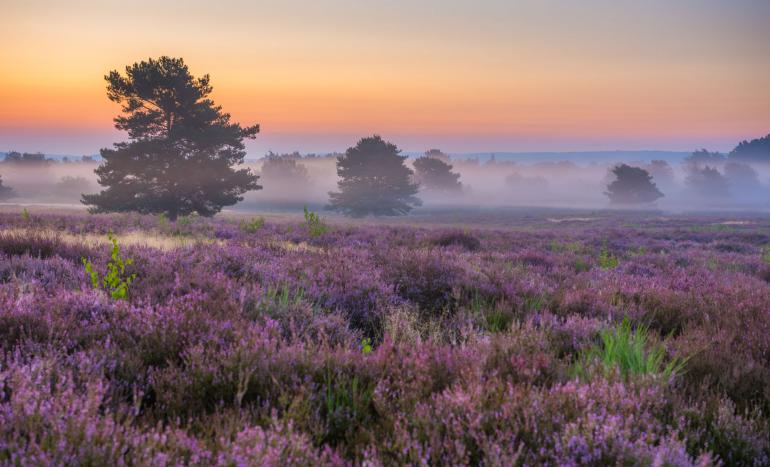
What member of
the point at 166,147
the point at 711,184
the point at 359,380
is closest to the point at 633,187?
the point at 711,184

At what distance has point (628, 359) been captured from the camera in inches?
120

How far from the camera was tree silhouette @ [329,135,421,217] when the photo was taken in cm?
6247

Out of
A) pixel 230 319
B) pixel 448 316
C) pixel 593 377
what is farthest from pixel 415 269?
pixel 593 377

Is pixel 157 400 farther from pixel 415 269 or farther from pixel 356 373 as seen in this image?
pixel 415 269

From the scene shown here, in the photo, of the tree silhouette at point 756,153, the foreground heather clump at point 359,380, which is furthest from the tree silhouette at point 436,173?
the tree silhouette at point 756,153

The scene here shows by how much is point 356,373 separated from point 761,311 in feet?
13.7

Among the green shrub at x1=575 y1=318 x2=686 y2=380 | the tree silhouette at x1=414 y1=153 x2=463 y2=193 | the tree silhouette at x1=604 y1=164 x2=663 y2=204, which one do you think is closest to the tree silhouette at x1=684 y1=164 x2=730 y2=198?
the tree silhouette at x1=604 y1=164 x2=663 y2=204

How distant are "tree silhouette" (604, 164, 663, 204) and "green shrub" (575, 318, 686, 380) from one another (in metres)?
97.9

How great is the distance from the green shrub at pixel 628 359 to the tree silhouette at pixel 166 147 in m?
30.5

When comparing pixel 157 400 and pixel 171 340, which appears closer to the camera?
pixel 157 400

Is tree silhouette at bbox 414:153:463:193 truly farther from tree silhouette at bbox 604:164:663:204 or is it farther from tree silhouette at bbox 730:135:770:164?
tree silhouette at bbox 730:135:770:164

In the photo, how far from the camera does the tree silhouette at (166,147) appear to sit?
29109 millimetres

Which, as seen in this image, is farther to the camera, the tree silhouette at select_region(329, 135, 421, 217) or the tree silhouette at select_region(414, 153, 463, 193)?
the tree silhouette at select_region(414, 153, 463, 193)

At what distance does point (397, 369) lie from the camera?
105 inches
